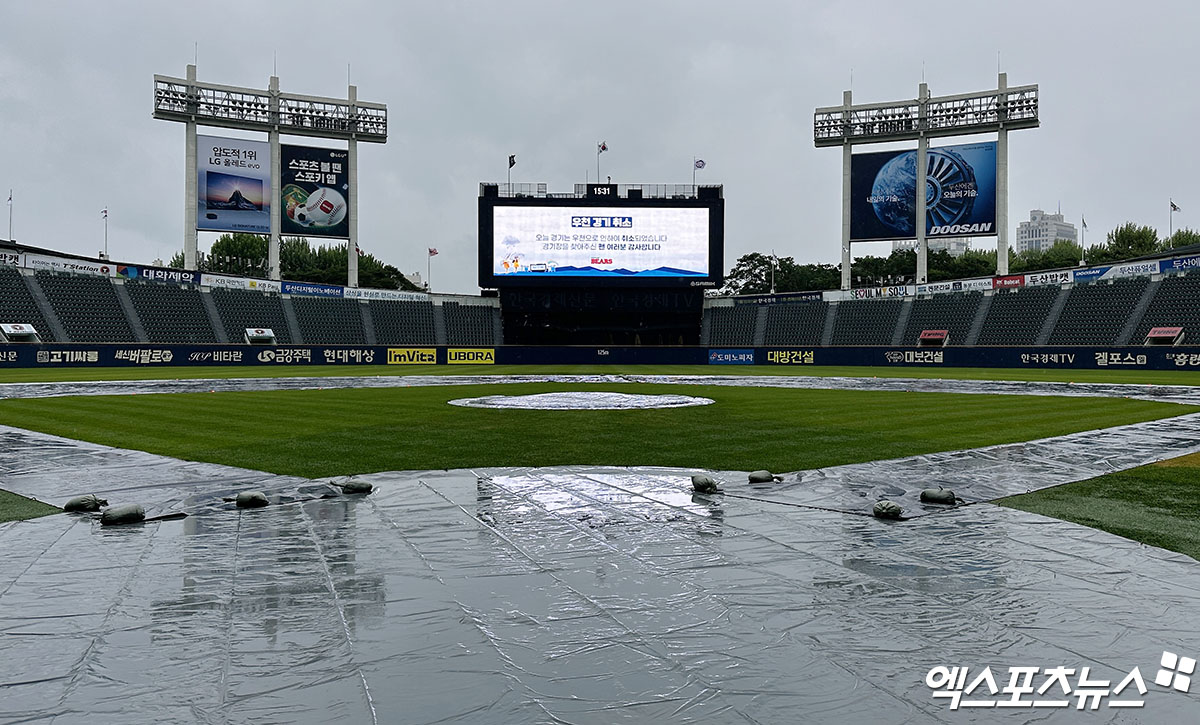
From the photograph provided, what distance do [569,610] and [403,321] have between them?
64.7 meters

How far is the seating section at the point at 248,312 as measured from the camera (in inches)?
2283

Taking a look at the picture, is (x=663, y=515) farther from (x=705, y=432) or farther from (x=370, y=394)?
(x=370, y=394)

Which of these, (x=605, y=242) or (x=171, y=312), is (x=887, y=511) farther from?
(x=171, y=312)

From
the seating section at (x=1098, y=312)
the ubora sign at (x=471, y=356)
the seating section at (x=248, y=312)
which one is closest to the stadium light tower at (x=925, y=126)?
the seating section at (x=1098, y=312)

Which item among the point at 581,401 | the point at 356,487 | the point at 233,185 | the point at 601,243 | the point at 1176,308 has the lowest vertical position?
the point at 581,401

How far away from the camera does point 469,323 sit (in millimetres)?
69250

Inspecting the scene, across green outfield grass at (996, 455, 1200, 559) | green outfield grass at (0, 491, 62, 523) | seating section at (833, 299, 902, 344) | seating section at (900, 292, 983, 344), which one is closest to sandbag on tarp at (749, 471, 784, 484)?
green outfield grass at (996, 455, 1200, 559)

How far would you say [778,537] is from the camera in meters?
6.67

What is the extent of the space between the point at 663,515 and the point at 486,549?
6.62 feet

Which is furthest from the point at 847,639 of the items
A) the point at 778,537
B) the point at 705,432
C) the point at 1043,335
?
the point at 1043,335

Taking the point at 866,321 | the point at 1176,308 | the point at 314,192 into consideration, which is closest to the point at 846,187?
the point at 866,321

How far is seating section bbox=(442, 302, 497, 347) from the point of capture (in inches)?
2675

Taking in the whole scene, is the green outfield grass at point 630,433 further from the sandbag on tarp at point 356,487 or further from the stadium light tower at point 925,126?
the stadium light tower at point 925,126

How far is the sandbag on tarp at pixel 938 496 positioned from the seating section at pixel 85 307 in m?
55.3
